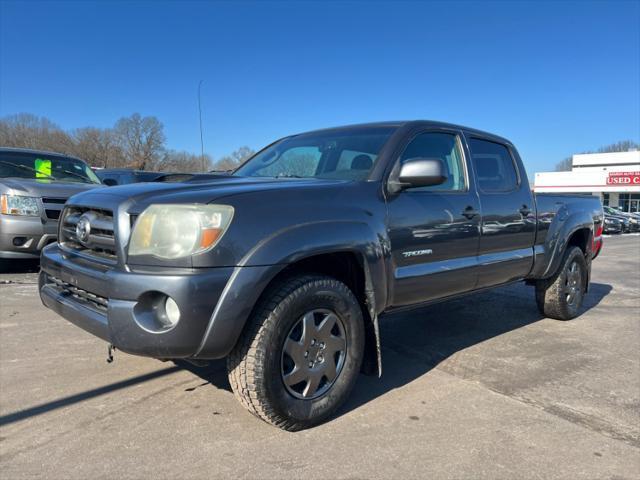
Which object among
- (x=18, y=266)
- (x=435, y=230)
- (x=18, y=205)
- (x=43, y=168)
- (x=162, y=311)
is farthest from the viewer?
(x=18, y=266)

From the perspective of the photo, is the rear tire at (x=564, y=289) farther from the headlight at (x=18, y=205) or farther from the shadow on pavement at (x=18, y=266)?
the shadow on pavement at (x=18, y=266)

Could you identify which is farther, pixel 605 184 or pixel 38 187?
pixel 605 184

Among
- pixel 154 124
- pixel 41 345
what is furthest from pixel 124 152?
pixel 41 345

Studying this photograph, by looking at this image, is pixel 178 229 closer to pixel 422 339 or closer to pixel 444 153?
pixel 444 153

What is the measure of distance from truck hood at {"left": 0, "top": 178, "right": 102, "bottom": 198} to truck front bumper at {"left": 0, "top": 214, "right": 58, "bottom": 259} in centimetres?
32

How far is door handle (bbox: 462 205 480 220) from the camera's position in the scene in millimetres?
3613

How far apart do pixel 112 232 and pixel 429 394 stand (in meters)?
2.19

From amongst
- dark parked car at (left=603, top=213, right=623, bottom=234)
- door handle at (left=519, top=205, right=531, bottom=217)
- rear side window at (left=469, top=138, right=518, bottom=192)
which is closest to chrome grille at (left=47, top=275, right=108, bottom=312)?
rear side window at (left=469, top=138, right=518, bottom=192)

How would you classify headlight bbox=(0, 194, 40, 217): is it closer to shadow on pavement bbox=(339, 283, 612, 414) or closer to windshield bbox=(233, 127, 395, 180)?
windshield bbox=(233, 127, 395, 180)

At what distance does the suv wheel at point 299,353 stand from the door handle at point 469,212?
131 centimetres

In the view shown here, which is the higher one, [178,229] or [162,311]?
[178,229]

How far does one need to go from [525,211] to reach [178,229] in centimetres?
326

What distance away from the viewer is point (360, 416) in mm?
2820

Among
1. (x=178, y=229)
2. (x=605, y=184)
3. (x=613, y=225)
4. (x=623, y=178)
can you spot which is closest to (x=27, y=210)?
(x=178, y=229)
